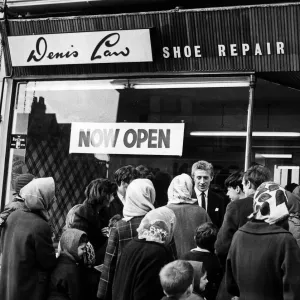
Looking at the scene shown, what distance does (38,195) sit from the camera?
5832 mm

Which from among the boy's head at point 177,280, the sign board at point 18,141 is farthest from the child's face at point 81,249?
the sign board at point 18,141

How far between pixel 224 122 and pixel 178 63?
1000 mm

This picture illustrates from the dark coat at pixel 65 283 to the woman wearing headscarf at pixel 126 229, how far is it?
0.24m

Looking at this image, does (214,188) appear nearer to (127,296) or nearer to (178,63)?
(178,63)

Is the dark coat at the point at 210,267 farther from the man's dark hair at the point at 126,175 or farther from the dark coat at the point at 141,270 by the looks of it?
the man's dark hair at the point at 126,175

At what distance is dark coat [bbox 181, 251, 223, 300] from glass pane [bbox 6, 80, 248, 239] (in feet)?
7.76

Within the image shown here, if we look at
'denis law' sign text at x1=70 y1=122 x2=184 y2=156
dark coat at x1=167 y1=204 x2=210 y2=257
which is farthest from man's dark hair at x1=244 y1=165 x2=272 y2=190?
'denis law' sign text at x1=70 y1=122 x2=184 y2=156

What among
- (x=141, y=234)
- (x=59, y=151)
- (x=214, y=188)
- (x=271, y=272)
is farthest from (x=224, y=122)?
(x=271, y=272)

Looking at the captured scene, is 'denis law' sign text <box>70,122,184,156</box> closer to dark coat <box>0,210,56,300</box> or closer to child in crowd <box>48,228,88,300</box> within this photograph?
child in crowd <box>48,228,88,300</box>

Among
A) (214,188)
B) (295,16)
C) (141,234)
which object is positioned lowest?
(141,234)

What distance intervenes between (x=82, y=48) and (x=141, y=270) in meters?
4.65

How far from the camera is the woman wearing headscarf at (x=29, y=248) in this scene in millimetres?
5688

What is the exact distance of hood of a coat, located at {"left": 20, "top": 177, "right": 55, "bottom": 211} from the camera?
5828mm

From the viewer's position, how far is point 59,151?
29.9 feet
